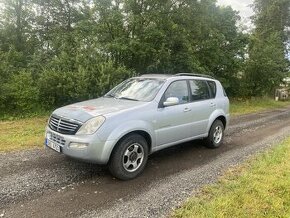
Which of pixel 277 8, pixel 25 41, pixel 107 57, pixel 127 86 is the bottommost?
pixel 127 86

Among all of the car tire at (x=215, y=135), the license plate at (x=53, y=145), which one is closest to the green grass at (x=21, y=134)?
the license plate at (x=53, y=145)

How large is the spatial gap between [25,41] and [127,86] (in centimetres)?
1554

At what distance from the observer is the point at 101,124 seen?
4.89m

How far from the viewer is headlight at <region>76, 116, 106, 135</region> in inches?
192

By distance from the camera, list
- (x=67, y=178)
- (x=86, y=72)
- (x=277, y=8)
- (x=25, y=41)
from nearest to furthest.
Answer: (x=67, y=178)
(x=86, y=72)
(x=25, y=41)
(x=277, y=8)

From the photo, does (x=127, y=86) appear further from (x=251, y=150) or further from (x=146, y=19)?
(x=146, y=19)

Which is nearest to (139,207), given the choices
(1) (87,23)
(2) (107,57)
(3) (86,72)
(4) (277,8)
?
(3) (86,72)

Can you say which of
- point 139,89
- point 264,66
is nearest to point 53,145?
point 139,89

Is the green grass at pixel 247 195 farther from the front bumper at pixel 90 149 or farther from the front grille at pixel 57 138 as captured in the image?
→ the front grille at pixel 57 138

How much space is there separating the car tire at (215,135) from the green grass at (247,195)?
127 cm

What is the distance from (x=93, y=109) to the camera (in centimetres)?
527

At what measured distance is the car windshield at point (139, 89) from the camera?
6.04 meters

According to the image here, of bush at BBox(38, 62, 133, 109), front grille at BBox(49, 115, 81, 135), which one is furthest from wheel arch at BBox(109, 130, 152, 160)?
bush at BBox(38, 62, 133, 109)

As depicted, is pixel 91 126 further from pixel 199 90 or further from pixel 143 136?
pixel 199 90
